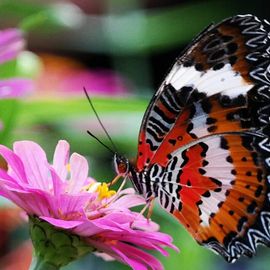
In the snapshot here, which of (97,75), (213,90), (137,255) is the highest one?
(213,90)

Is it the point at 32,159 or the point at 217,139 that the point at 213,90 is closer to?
the point at 217,139

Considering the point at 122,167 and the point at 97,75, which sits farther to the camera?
the point at 97,75

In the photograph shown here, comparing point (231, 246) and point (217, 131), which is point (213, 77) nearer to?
point (217, 131)

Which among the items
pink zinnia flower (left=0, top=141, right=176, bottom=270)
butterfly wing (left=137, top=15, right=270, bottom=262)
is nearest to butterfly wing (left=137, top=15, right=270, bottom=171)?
butterfly wing (left=137, top=15, right=270, bottom=262)

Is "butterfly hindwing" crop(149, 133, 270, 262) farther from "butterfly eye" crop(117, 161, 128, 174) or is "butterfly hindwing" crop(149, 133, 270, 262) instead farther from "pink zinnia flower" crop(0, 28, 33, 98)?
"pink zinnia flower" crop(0, 28, 33, 98)

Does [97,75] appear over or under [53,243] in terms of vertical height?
under

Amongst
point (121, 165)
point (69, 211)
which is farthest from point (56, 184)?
point (121, 165)
